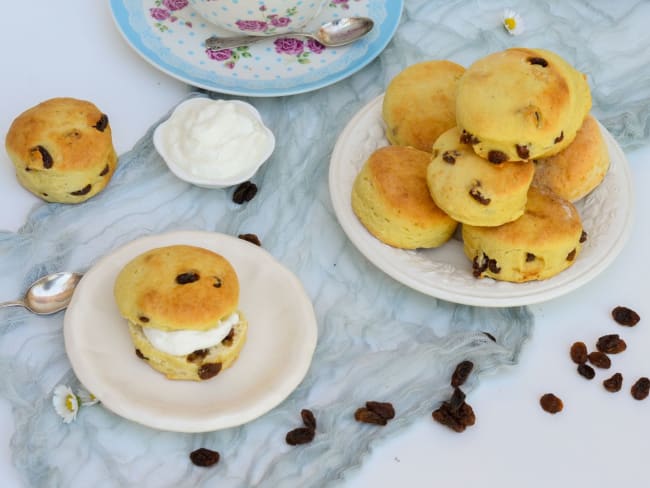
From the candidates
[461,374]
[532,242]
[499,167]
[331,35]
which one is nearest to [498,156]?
[499,167]

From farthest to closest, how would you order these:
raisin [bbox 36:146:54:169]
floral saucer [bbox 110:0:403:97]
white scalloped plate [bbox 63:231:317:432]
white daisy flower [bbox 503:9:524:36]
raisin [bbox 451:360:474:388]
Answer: white daisy flower [bbox 503:9:524:36]
floral saucer [bbox 110:0:403:97]
raisin [bbox 36:146:54:169]
raisin [bbox 451:360:474:388]
white scalloped plate [bbox 63:231:317:432]

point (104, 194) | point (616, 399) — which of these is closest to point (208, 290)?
point (104, 194)

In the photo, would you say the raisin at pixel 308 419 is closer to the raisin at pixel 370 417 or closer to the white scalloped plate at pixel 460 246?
the raisin at pixel 370 417

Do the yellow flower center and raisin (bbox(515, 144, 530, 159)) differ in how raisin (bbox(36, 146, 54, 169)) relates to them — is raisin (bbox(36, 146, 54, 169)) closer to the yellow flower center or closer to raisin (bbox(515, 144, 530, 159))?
the yellow flower center

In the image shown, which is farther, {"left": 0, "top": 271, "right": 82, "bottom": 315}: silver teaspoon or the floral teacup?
the floral teacup

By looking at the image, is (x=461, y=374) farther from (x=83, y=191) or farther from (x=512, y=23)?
(x=512, y=23)

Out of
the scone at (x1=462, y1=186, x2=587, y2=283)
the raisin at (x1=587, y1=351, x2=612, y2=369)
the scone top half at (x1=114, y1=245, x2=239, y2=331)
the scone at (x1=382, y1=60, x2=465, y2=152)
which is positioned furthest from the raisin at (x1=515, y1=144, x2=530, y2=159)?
the scone top half at (x1=114, y1=245, x2=239, y2=331)

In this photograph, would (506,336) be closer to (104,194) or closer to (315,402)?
(315,402)
